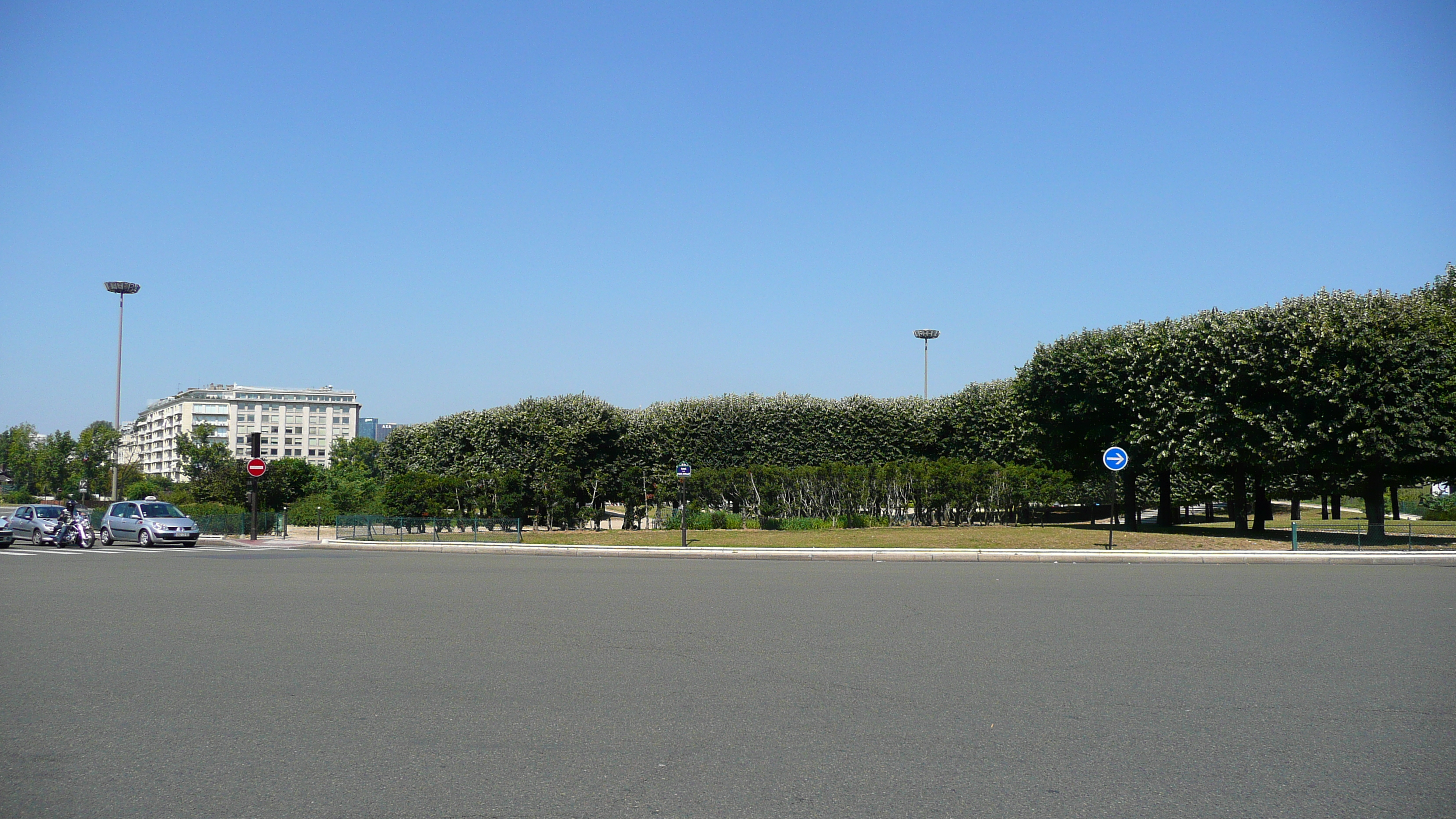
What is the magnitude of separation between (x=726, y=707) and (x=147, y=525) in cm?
3157

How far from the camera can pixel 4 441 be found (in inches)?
5182

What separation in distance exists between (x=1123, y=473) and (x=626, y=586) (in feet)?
106

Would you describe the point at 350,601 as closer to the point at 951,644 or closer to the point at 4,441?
the point at 951,644

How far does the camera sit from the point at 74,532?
1266 inches

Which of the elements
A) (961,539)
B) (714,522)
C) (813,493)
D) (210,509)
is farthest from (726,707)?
(210,509)

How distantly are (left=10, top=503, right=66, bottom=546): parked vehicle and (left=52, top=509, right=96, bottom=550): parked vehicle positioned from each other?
1.06ft

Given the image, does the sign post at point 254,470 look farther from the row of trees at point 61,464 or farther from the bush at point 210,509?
the row of trees at point 61,464

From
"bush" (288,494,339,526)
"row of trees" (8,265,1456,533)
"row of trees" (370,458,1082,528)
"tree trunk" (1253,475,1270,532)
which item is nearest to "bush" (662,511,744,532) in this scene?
"row of trees" (370,458,1082,528)

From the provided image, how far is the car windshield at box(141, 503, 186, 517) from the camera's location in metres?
33.3

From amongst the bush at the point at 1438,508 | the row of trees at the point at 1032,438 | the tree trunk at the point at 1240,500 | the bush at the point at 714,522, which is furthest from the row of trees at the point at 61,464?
the bush at the point at 1438,508

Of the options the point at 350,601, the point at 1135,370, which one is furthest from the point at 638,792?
the point at 1135,370

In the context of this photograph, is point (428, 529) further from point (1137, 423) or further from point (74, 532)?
point (1137, 423)

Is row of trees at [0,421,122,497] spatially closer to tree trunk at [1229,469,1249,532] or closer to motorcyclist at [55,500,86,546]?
motorcyclist at [55,500,86,546]

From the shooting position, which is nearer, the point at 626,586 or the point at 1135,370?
the point at 626,586
